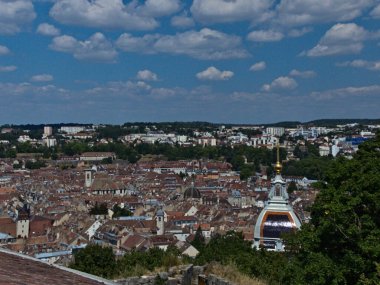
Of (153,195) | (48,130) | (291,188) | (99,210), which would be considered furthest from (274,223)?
(48,130)

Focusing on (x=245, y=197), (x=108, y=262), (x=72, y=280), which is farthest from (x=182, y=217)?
(x=72, y=280)

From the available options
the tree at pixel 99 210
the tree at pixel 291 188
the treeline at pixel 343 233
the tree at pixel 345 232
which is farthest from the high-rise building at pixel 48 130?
the tree at pixel 345 232

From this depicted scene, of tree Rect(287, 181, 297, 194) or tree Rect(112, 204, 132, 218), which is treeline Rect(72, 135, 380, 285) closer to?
tree Rect(112, 204, 132, 218)

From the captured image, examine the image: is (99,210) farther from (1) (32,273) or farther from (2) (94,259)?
(1) (32,273)

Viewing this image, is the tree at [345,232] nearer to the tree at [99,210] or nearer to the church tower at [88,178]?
the tree at [99,210]

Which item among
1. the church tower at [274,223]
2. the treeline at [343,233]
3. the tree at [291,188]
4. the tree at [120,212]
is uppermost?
the treeline at [343,233]

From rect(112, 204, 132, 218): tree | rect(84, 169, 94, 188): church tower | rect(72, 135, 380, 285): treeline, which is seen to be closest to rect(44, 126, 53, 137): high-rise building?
rect(84, 169, 94, 188): church tower

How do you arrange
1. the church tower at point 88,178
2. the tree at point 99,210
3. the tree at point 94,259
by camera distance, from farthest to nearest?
the church tower at point 88,178 < the tree at point 99,210 < the tree at point 94,259

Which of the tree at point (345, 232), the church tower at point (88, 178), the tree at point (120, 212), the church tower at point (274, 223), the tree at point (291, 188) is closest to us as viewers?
the tree at point (345, 232)

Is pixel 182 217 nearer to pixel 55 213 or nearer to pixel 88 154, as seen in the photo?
pixel 55 213
